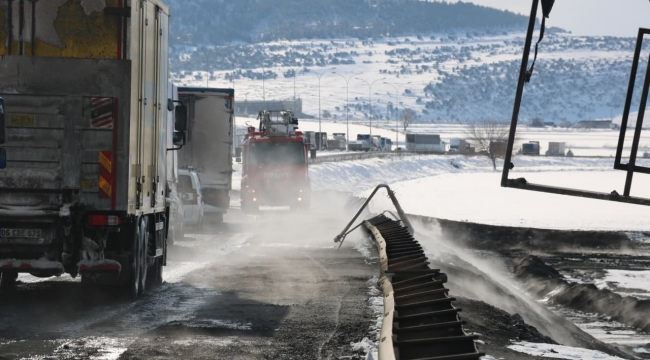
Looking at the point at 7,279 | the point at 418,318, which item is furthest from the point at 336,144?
the point at 418,318

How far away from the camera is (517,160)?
142250 millimetres

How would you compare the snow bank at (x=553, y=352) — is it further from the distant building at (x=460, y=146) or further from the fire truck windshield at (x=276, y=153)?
the distant building at (x=460, y=146)

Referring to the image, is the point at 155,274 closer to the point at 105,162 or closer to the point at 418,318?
the point at 105,162

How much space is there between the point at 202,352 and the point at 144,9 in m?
5.94

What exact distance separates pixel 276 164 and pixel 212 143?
8303 mm

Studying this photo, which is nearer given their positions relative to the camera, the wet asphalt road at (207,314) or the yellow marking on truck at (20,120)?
the wet asphalt road at (207,314)

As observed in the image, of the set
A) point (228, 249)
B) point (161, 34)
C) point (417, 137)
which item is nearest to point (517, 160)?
point (417, 137)

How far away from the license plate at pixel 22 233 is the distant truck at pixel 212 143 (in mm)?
23806

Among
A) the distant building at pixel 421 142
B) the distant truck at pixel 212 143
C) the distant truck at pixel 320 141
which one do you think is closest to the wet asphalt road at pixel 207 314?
the distant truck at pixel 212 143

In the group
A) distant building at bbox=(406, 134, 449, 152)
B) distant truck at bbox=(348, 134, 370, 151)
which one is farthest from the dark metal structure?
distant building at bbox=(406, 134, 449, 152)

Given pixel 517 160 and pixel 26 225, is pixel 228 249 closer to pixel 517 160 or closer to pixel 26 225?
pixel 26 225

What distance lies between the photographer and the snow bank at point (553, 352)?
1120 cm

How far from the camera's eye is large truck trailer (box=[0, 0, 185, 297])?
14.0m

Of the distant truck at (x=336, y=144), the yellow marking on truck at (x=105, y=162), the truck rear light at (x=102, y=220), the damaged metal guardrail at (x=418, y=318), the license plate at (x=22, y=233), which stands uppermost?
the yellow marking on truck at (x=105, y=162)
